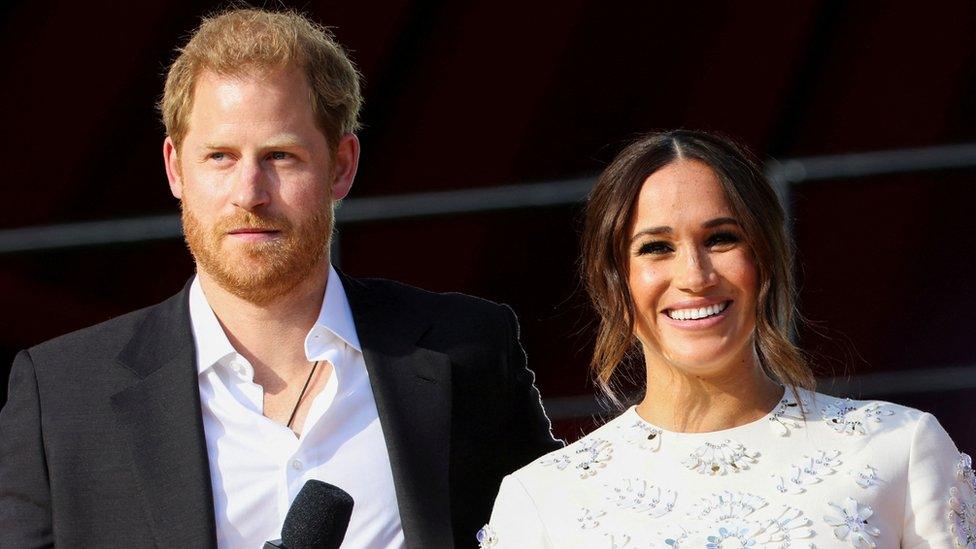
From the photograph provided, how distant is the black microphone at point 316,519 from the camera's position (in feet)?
6.09

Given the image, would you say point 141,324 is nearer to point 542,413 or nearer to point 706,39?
point 542,413

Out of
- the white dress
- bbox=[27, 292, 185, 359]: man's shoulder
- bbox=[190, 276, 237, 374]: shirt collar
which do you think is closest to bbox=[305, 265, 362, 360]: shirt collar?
bbox=[190, 276, 237, 374]: shirt collar

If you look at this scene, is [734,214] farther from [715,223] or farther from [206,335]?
[206,335]

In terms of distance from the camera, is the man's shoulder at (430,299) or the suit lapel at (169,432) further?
the man's shoulder at (430,299)

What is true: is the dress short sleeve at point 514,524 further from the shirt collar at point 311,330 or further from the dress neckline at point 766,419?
the shirt collar at point 311,330

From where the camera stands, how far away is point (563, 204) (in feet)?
11.5

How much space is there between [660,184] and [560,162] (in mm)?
2459

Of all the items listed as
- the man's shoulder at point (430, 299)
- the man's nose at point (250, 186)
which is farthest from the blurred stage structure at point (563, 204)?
the man's nose at point (250, 186)

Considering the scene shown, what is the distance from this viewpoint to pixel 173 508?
2.28 meters

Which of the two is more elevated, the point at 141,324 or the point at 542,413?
the point at 141,324

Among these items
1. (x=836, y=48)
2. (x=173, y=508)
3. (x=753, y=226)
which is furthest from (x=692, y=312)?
(x=836, y=48)

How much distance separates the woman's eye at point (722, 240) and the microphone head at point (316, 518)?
2.02 ft

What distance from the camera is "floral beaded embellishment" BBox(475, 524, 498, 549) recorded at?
87.6 inches

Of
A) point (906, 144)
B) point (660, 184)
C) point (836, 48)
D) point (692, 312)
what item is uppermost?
point (836, 48)
